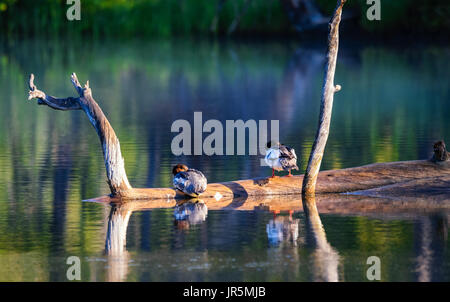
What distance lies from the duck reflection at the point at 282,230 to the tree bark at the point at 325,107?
1169mm

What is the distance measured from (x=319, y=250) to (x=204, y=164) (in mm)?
6782

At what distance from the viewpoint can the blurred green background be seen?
5597 centimetres

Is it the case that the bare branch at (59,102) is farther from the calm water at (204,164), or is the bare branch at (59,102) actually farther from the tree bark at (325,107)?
the tree bark at (325,107)

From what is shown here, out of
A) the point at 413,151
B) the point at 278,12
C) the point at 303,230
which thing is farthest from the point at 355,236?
the point at 278,12

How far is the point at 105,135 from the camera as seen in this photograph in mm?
14633

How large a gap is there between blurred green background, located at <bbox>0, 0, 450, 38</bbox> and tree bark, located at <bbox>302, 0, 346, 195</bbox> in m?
40.3

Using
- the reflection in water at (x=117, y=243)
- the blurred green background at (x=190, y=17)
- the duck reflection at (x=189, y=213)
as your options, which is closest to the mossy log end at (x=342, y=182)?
the duck reflection at (x=189, y=213)

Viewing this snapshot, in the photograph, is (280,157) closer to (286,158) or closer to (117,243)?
(286,158)

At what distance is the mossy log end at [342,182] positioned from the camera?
48.6ft

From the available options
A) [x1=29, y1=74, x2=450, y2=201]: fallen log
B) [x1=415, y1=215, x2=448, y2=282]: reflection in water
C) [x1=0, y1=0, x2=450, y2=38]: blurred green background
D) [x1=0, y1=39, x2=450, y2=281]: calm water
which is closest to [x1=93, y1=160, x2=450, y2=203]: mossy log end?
[x1=29, y1=74, x2=450, y2=201]: fallen log

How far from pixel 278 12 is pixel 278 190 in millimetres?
44703

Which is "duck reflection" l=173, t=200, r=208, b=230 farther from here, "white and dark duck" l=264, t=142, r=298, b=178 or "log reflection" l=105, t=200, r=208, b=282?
"white and dark duck" l=264, t=142, r=298, b=178

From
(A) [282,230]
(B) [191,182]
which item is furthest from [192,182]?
(A) [282,230]
